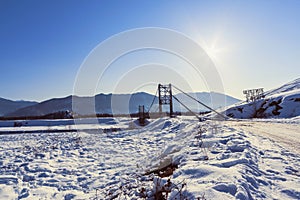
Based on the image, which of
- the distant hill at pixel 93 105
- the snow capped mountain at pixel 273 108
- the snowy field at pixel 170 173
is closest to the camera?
the snowy field at pixel 170 173

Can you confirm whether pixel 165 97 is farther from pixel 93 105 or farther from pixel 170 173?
pixel 93 105

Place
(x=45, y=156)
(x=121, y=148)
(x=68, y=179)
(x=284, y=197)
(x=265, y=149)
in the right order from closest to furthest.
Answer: (x=284, y=197), (x=265, y=149), (x=68, y=179), (x=45, y=156), (x=121, y=148)

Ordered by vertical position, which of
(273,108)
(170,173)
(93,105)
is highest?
(93,105)

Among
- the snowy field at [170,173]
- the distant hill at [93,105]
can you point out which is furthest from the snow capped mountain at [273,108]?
the snowy field at [170,173]

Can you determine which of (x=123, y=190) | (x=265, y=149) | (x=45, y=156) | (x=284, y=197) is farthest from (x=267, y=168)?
(x=45, y=156)

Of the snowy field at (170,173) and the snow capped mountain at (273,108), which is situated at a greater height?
the snow capped mountain at (273,108)

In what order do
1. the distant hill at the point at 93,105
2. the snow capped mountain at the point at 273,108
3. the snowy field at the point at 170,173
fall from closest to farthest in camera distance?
the snowy field at the point at 170,173, the snow capped mountain at the point at 273,108, the distant hill at the point at 93,105

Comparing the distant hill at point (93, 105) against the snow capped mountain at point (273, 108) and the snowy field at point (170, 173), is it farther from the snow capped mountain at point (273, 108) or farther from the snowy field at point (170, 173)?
the snowy field at point (170, 173)

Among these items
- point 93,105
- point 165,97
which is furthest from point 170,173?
point 93,105

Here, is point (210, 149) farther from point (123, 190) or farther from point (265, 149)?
point (123, 190)

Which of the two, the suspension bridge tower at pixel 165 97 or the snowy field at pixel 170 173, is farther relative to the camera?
the suspension bridge tower at pixel 165 97

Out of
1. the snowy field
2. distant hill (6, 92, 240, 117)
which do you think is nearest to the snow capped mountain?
distant hill (6, 92, 240, 117)
